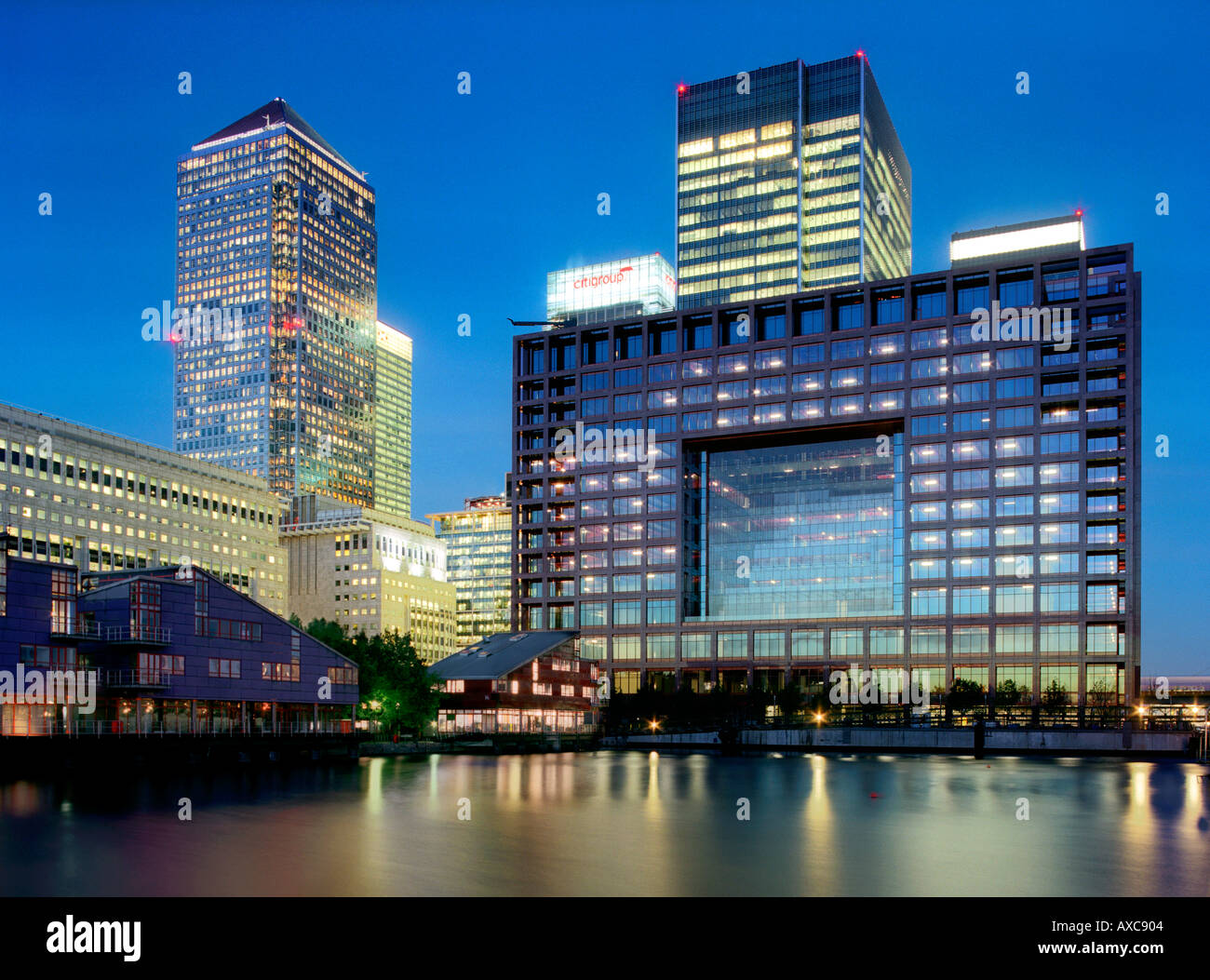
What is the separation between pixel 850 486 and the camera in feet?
595

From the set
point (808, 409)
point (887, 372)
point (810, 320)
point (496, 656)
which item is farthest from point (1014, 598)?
point (496, 656)

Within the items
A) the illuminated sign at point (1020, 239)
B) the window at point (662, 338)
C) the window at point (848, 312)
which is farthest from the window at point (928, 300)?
the window at point (662, 338)

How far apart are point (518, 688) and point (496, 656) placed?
20.8ft

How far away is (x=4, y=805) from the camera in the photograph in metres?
50.1

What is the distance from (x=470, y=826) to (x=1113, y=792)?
154ft

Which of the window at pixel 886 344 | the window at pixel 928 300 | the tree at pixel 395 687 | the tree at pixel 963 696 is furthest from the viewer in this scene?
the window at pixel 886 344

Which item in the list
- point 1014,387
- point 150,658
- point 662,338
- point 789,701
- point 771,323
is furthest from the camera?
point 662,338

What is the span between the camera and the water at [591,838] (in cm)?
3328

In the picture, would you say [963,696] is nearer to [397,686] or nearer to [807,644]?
[807,644]

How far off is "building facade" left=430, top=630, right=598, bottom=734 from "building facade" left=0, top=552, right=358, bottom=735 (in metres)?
29.6

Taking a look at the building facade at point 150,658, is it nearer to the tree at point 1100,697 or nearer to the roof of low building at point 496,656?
the roof of low building at point 496,656

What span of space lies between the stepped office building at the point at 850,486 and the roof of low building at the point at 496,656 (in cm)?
3580
